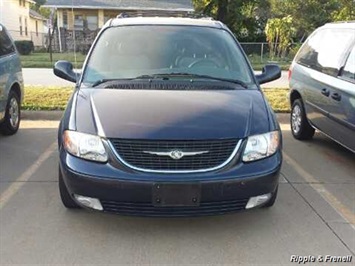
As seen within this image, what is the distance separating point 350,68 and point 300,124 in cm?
163

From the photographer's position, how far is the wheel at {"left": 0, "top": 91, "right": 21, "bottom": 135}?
6855 millimetres

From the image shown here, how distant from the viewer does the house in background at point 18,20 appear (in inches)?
1387

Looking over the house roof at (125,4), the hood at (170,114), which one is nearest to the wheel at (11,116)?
the hood at (170,114)

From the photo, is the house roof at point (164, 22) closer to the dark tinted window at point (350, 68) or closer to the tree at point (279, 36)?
the dark tinted window at point (350, 68)

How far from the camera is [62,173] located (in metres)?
3.73

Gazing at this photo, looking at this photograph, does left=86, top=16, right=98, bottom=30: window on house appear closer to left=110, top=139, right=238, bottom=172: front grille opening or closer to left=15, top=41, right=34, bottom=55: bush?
left=15, top=41, right=34, bottom=55: bush

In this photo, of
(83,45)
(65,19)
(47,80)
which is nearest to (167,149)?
(47,80)

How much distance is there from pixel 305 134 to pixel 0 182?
4.40m

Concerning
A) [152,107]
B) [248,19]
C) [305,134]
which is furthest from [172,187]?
[248,19]

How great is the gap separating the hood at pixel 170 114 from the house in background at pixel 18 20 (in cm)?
3182

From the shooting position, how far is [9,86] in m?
6.82

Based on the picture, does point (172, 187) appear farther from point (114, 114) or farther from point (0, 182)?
point (0, 182)

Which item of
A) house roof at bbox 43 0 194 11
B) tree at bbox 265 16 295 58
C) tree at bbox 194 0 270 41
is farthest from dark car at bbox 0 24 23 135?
house roof at bbox 43 0 194 11

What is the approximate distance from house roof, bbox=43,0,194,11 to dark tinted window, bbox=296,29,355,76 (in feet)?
77.3
